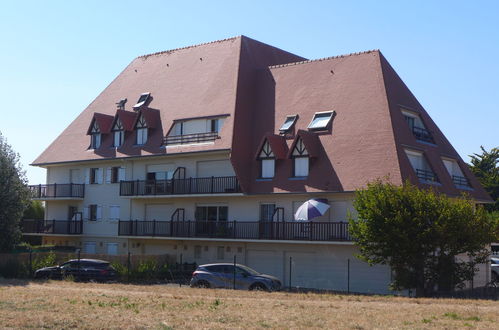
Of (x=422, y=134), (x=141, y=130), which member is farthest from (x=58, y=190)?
(x=422, y=134)

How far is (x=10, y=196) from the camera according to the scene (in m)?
45.1

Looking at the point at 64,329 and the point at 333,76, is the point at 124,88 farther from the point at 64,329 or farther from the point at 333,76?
the point at 64,329

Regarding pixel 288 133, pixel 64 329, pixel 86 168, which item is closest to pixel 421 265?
pixel 288 133

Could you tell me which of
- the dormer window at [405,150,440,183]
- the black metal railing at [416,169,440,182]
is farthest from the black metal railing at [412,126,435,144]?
the black metal railing at [416,169,440,182]

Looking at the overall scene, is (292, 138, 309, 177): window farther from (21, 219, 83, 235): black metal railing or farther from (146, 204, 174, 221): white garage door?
(21, 219, 83, 235): black metal railing

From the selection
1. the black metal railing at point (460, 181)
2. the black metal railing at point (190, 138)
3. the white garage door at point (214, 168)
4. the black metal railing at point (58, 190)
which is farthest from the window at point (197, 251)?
the black metal railing at point (460, 181)

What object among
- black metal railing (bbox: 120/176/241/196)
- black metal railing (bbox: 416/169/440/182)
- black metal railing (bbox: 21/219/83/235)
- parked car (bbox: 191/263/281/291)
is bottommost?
parked car (bbox: 191/263/281/291)

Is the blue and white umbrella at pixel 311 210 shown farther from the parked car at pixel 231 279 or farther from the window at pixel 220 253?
the window at pixel 220 253

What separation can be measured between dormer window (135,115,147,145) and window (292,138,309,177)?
12440 millimetres

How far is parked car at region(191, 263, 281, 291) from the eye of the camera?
34.4m

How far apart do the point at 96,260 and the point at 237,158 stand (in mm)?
10539

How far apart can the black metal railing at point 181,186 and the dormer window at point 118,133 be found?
10.8 ft

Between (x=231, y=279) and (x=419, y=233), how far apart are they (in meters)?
9.20

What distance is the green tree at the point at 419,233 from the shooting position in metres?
34.0
